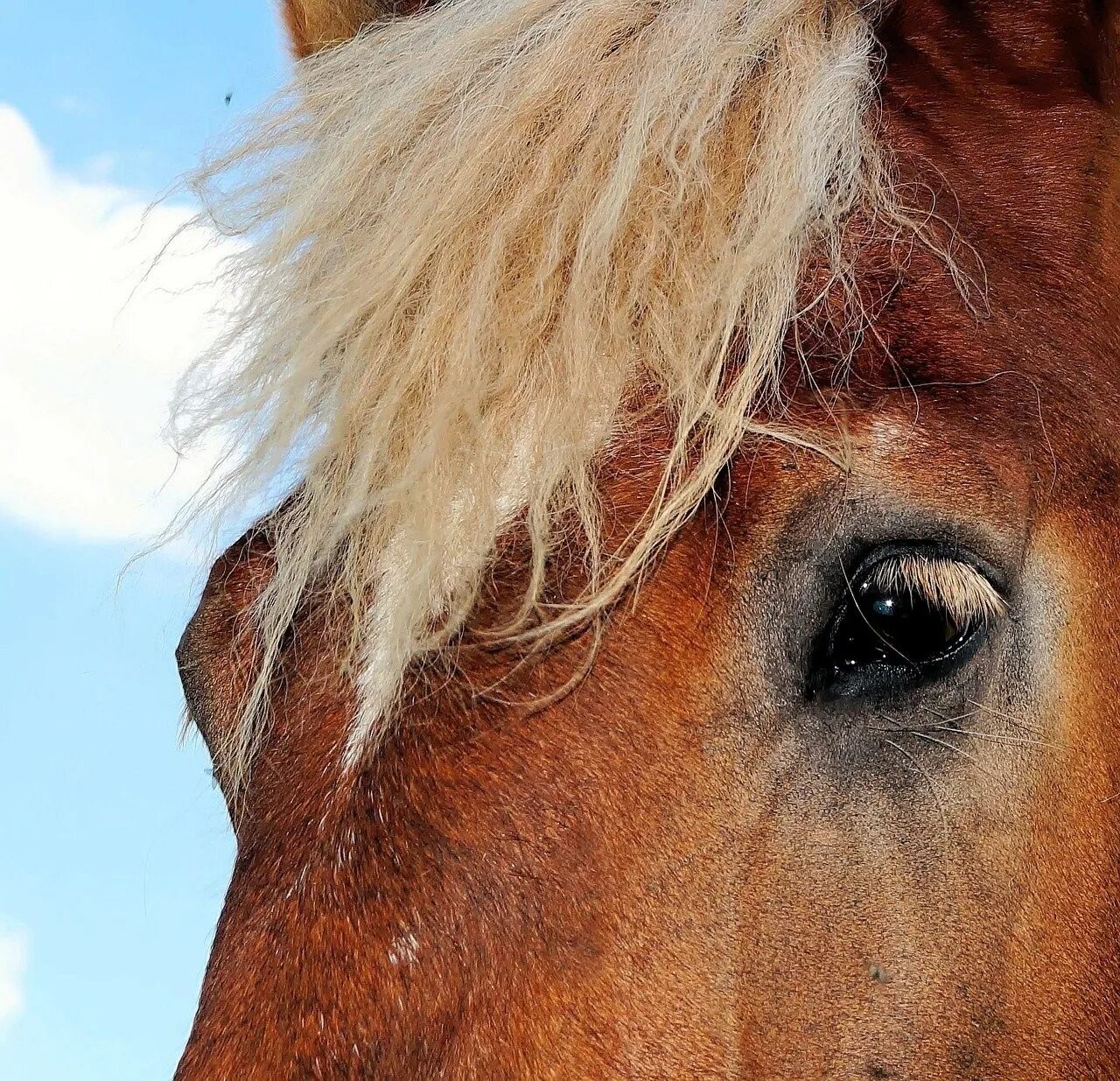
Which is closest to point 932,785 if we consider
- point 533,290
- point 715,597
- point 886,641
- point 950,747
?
point 950,747

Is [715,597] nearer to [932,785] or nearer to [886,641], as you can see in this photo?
[886,641]

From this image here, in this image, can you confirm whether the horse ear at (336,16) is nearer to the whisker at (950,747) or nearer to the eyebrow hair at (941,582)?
the eyebrow hair at (941,582)

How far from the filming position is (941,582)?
1.23 meters

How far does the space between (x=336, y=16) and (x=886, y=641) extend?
1418 mm

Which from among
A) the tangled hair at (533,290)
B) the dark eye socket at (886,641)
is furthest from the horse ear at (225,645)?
the dark eye socket at (886,641)

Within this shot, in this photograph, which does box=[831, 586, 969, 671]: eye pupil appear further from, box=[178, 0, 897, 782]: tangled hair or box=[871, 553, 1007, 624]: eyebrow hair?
box=[178, 0, 897, 782]: tangled hair

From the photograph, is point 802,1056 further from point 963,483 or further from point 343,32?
point 343,32

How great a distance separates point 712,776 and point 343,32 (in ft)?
4.72

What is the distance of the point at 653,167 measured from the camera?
1396 mm

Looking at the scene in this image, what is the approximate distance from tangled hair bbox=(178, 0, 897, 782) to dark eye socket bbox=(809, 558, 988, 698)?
0.20 metres

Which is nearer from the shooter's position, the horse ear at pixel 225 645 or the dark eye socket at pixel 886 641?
the dark eye socket at pixel 886 641

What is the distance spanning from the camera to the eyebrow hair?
48.4 inches

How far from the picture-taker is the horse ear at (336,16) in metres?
2.01

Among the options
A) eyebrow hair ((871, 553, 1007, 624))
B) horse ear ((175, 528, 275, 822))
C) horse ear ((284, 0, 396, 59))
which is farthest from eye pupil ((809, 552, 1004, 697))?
horse ear ((284, 0, 396, 59))
